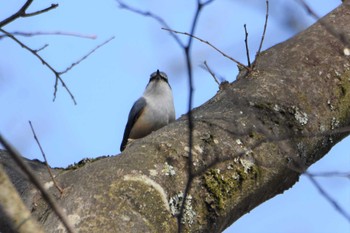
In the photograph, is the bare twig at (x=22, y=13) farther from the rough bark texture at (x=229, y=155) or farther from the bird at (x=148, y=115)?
the bird at (x=148, y=115)

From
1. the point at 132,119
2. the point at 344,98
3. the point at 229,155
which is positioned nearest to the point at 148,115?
the point at 132,119

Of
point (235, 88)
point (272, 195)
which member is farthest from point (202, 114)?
point (272, 195)

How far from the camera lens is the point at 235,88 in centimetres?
297

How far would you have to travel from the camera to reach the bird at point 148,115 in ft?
15.3

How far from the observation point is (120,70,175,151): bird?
4.68 meters

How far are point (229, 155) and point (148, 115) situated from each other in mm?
2227

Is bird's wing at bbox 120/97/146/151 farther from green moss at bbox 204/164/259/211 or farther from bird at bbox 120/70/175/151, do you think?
green moss at bbox 204/164/259/211

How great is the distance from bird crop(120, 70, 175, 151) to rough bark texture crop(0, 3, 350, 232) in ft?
5.26

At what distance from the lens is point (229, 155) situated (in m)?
2.52

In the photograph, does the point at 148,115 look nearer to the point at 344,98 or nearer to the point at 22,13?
the point at 344,98

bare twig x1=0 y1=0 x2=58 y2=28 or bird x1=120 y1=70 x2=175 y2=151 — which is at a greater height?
bird x1=120 y1=70 x2=175 y2=151

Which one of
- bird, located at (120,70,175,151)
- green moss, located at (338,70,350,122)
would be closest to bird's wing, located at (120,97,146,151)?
bird, located at (120,70,175,151)

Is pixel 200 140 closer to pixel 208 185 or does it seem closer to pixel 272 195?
pixel 208 185

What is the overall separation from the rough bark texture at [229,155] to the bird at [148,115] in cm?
160
